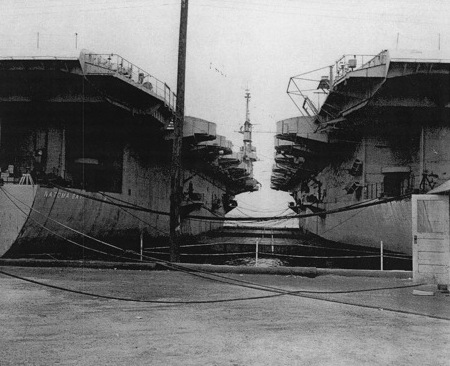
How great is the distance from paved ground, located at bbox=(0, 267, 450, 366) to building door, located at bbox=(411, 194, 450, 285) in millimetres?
780

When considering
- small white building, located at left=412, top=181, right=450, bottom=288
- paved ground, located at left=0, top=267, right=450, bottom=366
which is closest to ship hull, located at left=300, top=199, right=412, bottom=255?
small white building, located at left=412, top=181, right=450, bottom=288

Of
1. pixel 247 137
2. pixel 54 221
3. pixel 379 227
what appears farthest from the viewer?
pixel 247 137

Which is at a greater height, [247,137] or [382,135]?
[247,137]

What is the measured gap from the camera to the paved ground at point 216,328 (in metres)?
3.51

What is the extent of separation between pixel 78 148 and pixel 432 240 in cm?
1684

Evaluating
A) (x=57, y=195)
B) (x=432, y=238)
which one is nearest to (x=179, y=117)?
(x=432, y=238)

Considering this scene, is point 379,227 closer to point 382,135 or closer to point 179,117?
point 382,135

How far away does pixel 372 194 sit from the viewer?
70.4 feet

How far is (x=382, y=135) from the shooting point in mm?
21984

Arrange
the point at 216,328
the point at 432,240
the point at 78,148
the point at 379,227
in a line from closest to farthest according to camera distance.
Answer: the point at 216,328 → the point at 432,240 → the point at 379,227 → the point at 78,148

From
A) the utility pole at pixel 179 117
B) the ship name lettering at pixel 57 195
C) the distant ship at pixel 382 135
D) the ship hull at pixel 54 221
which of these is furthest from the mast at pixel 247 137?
the utility pole at pixel 179 117

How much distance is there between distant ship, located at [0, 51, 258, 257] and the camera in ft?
52.2

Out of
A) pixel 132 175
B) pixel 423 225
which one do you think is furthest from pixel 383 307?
pixel 132 175

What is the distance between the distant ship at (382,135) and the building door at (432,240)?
7.08 meters
